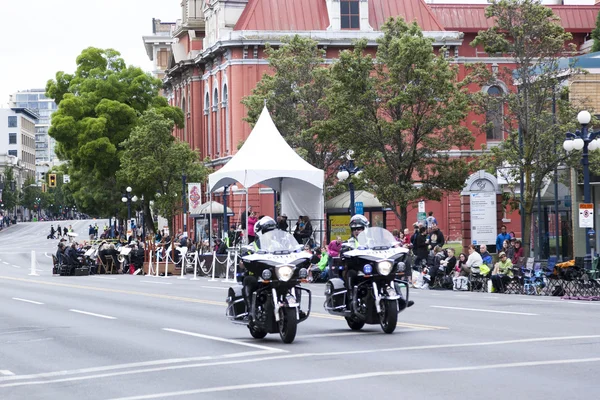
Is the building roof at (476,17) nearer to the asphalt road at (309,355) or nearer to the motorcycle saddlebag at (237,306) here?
the asphalt road at (309,355)

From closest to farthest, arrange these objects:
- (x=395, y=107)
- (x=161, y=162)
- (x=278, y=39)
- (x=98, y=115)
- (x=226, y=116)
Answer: (x=395, y=107)
(x=278, y=39)
(x=161, y=162)
(x=226, y=116)
(x=98, y=115)

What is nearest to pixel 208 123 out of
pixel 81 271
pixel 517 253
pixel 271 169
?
pixel 81 271

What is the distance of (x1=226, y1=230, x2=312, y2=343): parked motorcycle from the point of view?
16219mm

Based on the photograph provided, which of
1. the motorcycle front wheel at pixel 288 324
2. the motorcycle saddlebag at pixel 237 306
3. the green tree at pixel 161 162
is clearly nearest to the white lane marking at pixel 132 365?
the motorcycle front wheel at pixel 288 324

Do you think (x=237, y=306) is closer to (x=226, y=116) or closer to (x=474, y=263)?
(x=474, y=263)

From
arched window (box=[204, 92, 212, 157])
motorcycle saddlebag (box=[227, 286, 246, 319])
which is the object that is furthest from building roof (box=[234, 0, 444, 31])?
motorcycle saddlebag (box=[227, 286, 246, 319])

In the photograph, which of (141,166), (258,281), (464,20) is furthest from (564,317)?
(464,20)

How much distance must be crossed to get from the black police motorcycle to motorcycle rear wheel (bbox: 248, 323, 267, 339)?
1333 millimetres

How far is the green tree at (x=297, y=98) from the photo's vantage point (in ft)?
171

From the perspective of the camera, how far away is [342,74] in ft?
138

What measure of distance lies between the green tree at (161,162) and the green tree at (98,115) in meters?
7.06

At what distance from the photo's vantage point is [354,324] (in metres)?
18.2

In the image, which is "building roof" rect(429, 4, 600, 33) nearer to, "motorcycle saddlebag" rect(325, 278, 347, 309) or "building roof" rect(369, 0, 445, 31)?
"building roof" rect(369, 0, 445, 31)

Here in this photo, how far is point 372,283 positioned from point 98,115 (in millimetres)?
59487
